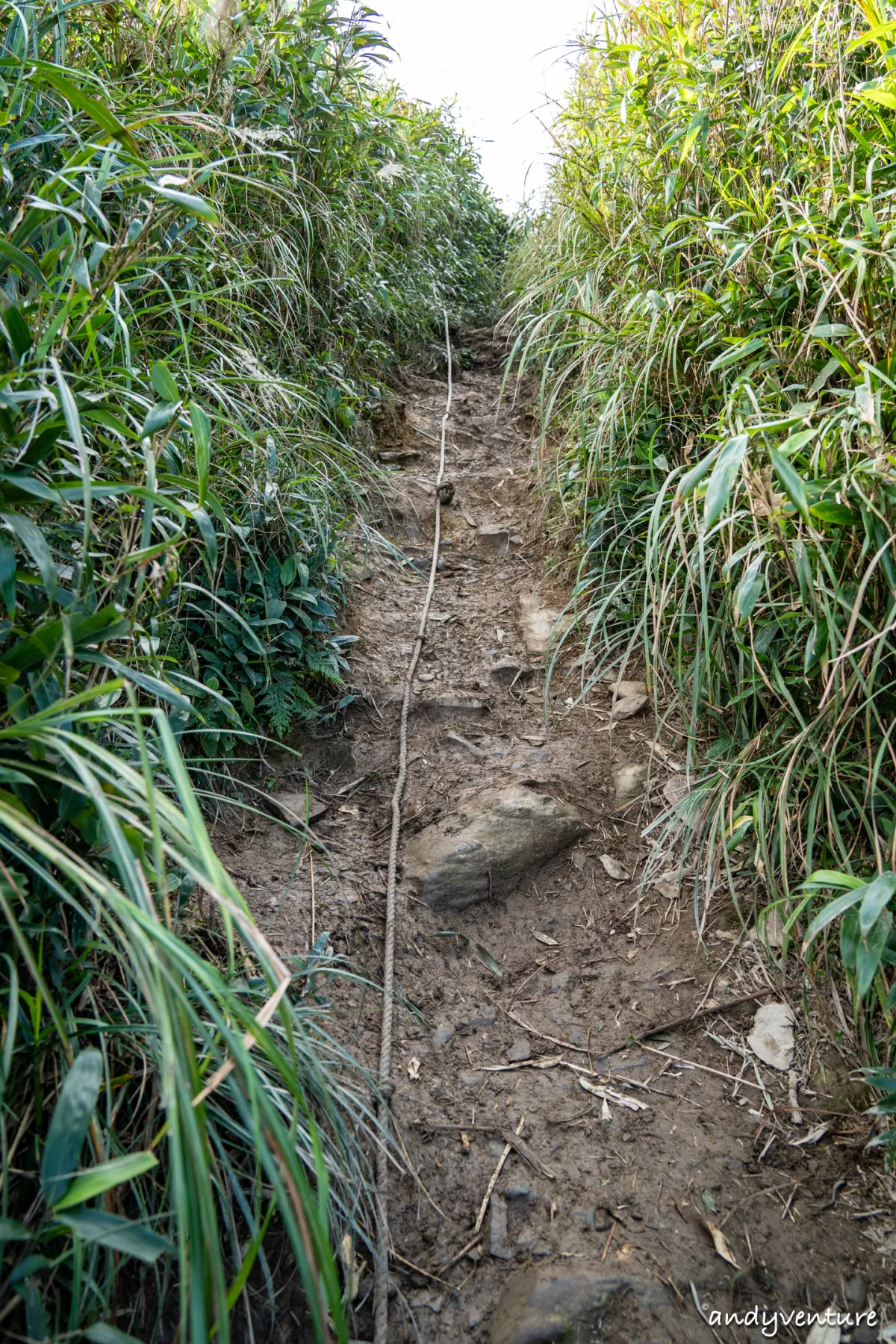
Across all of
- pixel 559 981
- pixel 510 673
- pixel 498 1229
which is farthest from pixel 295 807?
pixel 498 1229

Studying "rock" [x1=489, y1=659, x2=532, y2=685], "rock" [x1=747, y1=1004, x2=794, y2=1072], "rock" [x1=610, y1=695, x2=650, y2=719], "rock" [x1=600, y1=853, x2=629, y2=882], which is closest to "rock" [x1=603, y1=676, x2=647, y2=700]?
"rock" [x1=610, y1=695, x2=650, y2=719]

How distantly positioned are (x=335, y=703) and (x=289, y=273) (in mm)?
1317

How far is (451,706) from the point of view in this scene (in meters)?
2.24

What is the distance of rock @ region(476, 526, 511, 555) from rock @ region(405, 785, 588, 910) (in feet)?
4.24

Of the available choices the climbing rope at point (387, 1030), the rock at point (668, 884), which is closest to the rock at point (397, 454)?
the climbing rope at point (387, 1030)

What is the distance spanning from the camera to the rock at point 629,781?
188 centimetres

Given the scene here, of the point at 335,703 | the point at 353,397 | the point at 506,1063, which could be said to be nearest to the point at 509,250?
the point at 353,397

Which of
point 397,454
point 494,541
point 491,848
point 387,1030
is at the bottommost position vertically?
point 387,1030

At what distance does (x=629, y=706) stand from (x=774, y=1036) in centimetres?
85

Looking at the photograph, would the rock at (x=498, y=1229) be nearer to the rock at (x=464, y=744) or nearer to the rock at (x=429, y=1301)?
the rock at (x=429, y=1301)

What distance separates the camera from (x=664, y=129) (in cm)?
206

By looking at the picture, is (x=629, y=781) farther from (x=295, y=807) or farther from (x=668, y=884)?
(x=295, y=807)

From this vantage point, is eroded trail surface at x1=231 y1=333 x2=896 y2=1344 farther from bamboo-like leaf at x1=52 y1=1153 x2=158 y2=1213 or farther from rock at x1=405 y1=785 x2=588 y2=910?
bamboo-like leaf at x1=52 y1=1153 x2=158 y2=1213

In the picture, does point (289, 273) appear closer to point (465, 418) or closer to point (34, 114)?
point (34, 114)
